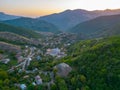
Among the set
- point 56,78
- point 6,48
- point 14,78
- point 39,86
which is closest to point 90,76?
point 56,78

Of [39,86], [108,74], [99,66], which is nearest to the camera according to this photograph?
[39,86]

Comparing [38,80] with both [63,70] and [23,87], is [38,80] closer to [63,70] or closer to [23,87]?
[23,87]

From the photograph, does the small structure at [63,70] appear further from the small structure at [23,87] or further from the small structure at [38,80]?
the small structure at [23,87]

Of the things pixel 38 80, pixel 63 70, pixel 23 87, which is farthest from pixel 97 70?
pixel 23 87

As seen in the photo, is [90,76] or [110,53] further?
[110,53]

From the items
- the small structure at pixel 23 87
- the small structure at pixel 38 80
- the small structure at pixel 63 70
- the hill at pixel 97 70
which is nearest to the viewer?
the small structure at pixel 23 87

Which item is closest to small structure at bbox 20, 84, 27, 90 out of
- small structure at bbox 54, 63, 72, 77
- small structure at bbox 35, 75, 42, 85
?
small structure at bbox 35, 75, 42, 85

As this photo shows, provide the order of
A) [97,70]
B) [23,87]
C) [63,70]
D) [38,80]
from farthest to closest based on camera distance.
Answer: [63,70]
[97,70]
[38,80]
[23,87]

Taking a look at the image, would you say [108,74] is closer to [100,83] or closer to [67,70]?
[100,83]

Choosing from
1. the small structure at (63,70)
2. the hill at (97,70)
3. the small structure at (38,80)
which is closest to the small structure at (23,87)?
the small structure at (38,80)
